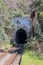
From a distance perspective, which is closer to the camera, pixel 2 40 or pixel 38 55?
pixel 38 55

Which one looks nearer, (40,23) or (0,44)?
(40,23)

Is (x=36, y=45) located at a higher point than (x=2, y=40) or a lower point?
higher

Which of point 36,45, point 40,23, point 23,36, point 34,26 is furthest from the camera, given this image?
point 23,36

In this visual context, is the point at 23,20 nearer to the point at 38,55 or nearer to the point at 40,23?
the point at 40,23

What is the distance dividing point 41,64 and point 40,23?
1136 cm

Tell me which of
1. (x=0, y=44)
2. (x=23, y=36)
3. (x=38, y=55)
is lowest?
(x=23, y=36)

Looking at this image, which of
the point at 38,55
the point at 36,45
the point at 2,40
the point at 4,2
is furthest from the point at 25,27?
the point at 38,55

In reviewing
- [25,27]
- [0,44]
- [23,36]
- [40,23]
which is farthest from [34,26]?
→ [23,36]

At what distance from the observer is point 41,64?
17.0 metres

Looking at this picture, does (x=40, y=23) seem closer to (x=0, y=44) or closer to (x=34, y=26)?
(x=34, y=26)

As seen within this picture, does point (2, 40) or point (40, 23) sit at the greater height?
point (40, 23)

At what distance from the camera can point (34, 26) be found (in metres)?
29.7

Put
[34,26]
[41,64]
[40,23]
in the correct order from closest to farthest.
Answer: [41,64]
[40,23]
[34,26]

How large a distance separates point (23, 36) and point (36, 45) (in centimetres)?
3027
